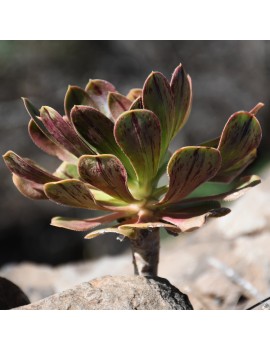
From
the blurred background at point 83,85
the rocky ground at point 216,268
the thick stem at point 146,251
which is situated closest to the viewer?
the thick stem at point 146,251

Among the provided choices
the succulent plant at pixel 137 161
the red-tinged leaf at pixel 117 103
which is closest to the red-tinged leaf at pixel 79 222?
the succulent plant at pixel 137 161

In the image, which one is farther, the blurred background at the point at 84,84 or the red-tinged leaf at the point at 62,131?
the blurred background at the point at 84,84

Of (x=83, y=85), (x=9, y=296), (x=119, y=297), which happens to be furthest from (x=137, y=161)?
(x=83, y=85)

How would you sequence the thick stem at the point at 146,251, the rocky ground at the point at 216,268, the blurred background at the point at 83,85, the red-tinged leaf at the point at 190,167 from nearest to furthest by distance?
the red-tinged leaf at the point at 190,167, the thick stem at the point at 146,251, the rocky ground at the point at 216,268, the blurred background at the point at 83,85

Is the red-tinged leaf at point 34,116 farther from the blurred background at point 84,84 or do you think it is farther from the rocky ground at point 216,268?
the blurred background at point 84,84

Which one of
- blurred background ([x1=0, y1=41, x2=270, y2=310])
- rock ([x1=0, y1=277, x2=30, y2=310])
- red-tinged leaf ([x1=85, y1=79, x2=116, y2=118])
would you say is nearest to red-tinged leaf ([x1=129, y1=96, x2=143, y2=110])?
red-tinged leaf ([x1=85, y1=79, x2=116, y2=118])

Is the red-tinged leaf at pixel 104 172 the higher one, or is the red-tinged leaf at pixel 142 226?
the red-tinged leaf at pixel 104 172

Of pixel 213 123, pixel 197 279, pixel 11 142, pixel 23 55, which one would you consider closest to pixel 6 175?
pixel 11 142
